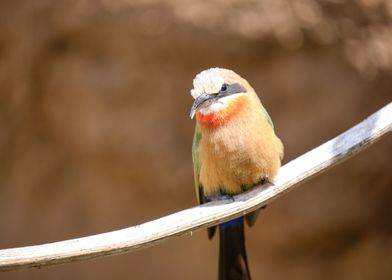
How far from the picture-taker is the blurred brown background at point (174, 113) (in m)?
6.19

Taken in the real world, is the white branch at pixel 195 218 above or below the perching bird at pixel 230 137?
below

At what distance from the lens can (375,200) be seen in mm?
6457

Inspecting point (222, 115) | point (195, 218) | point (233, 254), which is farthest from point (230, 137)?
point (233, 254)

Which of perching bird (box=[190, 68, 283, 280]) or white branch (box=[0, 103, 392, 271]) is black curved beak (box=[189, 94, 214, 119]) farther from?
white branch (box=[0, 103, 392, 271])

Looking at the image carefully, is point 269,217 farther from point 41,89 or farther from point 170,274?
point 41,89

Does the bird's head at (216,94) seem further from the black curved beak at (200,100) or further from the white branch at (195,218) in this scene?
the white branch at (195,218)

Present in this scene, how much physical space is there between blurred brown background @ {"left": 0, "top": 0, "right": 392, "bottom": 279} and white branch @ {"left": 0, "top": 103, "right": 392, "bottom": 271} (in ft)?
6.69

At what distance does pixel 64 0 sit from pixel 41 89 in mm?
769

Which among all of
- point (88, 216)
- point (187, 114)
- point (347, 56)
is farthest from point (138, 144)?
point (347, 56)

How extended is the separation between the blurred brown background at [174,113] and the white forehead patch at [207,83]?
1.77m

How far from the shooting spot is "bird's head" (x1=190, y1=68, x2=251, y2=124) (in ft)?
14.4

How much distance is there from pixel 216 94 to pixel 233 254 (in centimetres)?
105

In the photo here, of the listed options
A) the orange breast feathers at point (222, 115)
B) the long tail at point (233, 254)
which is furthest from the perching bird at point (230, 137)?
the long tail at point (233, 254)

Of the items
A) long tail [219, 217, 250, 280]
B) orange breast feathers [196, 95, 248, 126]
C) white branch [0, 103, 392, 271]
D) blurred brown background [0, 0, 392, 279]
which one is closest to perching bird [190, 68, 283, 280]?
orange breast feathers [196, 95, 248, 126]
